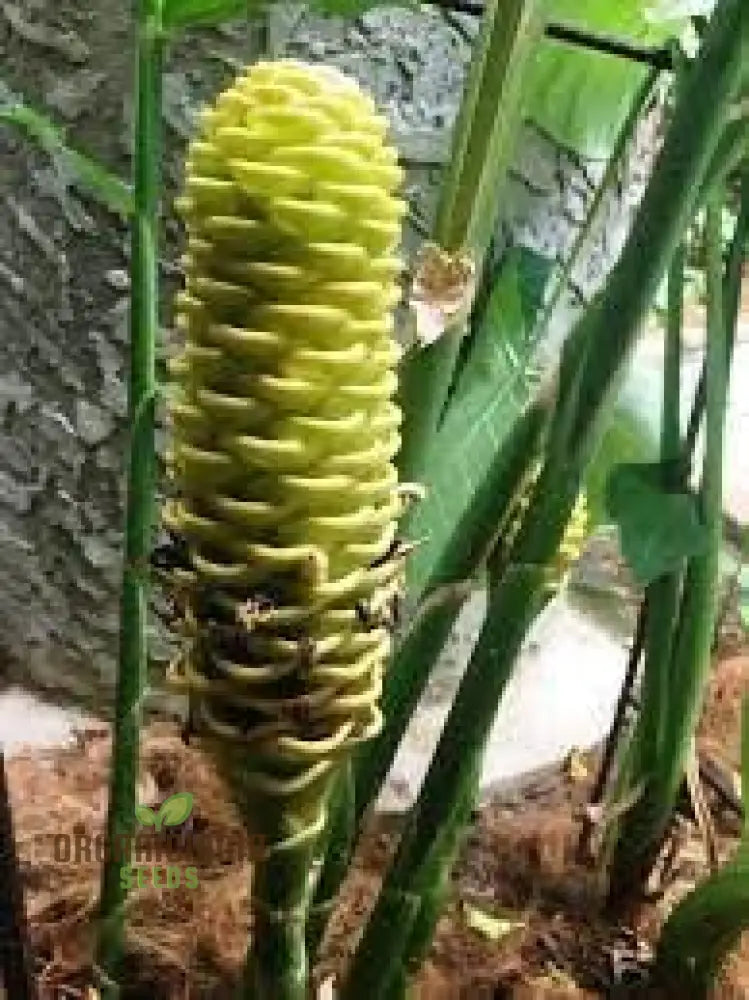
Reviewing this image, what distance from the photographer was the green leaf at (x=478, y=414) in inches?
29.4

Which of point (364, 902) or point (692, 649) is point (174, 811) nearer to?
point (364, 902)

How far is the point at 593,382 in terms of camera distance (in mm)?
505

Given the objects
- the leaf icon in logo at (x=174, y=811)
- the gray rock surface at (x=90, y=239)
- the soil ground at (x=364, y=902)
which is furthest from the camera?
the gray rock surface at (x=90, y=239)

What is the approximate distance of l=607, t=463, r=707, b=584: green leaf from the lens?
708mm

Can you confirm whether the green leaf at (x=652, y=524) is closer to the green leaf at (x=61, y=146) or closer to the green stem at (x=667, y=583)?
the green stem at (x=667, y=583)

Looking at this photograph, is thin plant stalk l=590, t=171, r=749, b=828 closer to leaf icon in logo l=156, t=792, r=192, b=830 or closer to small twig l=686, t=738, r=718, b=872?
small twig l=686, t=738, r=718, b=872

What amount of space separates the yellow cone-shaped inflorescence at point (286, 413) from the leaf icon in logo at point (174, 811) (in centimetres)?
47

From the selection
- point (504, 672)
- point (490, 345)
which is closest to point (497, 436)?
point (490, 345)

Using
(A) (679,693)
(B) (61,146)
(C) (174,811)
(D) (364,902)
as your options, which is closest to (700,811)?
(A) (679,693)

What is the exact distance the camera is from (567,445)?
0.53 m

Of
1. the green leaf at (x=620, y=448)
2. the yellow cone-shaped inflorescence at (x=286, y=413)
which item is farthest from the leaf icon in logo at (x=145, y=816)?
the yellow cone-shaped inflorescence at (x=286, y=413)

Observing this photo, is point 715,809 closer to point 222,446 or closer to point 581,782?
point 581,782

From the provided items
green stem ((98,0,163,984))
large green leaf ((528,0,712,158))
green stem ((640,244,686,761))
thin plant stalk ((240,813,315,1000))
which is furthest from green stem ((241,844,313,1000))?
large green leaf ((528,0,712,158))

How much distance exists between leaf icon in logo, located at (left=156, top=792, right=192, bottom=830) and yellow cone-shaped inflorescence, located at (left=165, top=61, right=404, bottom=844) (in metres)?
0.47
